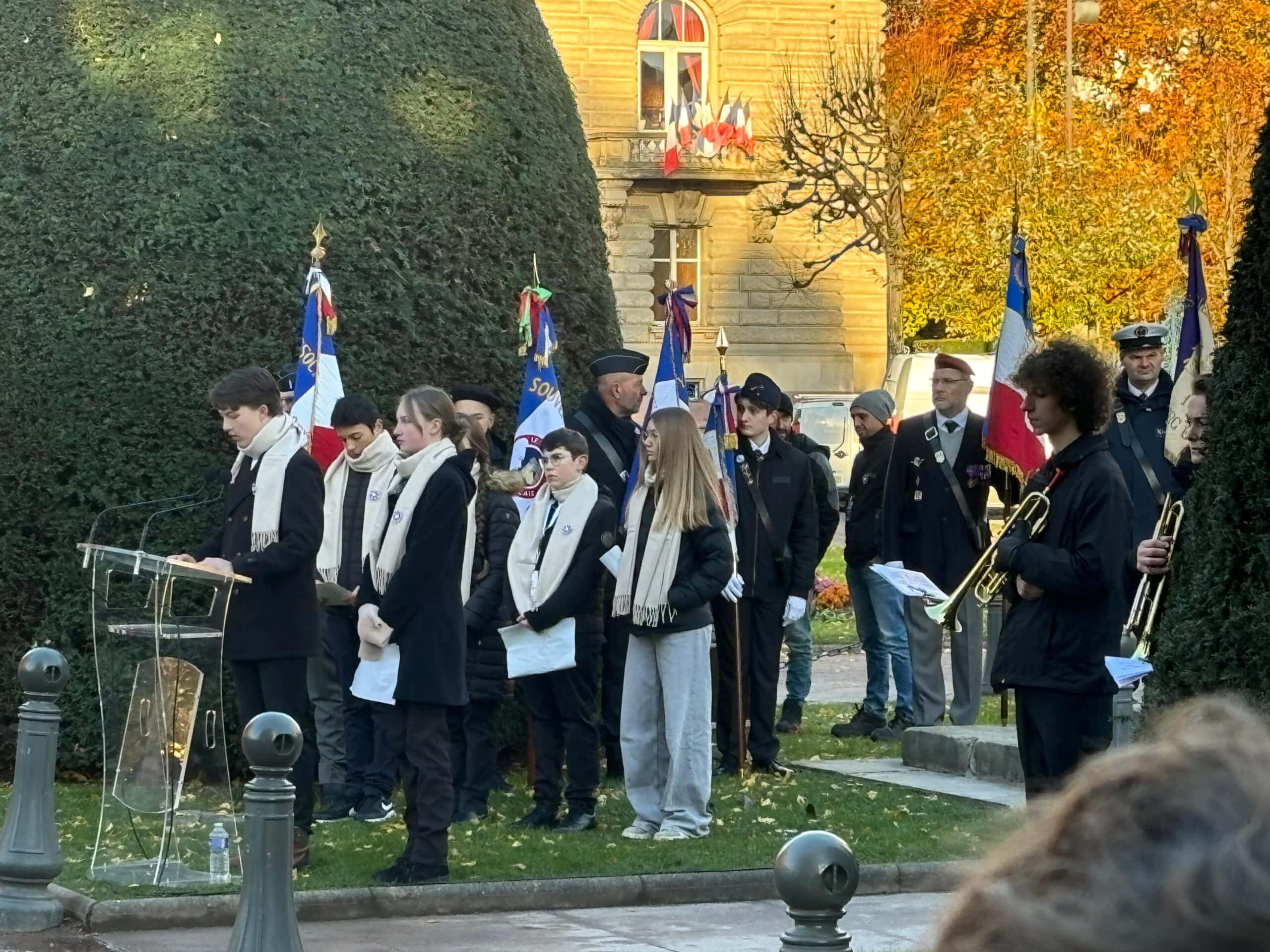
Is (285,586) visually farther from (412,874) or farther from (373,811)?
(373,811)

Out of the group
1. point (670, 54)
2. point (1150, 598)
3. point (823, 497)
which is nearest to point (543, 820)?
point (1150, 598)

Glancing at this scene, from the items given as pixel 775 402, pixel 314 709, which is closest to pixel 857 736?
pixel 775 402

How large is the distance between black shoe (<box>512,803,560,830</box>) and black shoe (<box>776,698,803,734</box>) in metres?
3.83

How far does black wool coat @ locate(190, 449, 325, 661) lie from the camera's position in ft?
26.0

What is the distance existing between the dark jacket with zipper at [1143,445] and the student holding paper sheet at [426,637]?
3.21 metres

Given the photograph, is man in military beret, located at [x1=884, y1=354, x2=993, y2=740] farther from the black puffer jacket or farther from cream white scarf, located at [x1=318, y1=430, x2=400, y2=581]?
cream white scarf, located at [x1=318, y1=430, x2=400, y2=581]

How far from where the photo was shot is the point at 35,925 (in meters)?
7.38

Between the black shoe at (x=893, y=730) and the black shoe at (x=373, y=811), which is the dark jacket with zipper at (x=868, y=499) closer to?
the black shoe at (x=893, y=730)

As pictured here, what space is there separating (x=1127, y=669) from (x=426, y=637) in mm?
2975

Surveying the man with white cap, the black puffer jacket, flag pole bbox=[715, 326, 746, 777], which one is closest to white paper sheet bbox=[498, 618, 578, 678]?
the black puffer jacket

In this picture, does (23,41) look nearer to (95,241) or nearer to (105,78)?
(105,78)

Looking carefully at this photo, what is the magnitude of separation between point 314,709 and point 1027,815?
8.77 meters

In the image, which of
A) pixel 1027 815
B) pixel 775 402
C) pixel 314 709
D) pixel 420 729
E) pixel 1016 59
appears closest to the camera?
pixel 1027 815

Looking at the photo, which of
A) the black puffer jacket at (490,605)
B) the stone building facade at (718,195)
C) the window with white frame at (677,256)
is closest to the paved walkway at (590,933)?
the black puffer jacket at (490,605)
